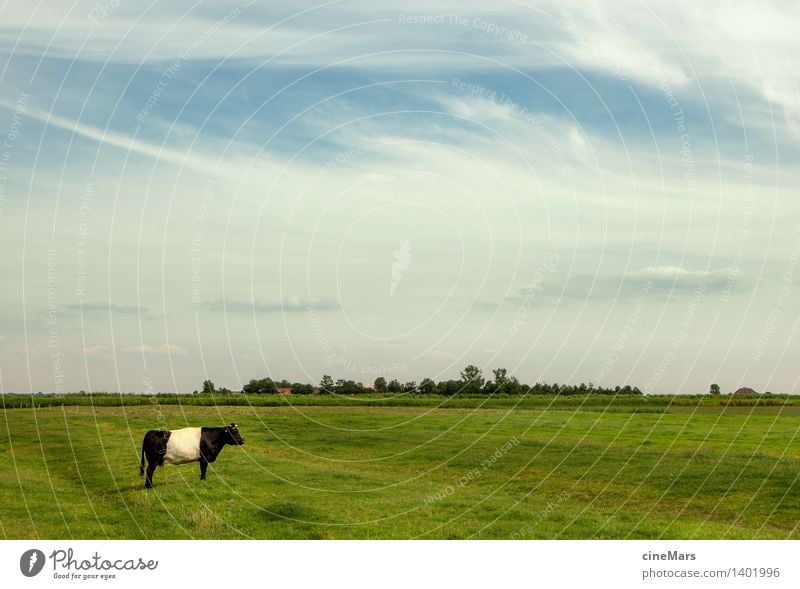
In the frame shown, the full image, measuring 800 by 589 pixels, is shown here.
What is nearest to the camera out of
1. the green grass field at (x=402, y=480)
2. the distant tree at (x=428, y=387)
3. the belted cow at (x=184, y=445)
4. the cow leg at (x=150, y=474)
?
the green grass field at (x=402, y=480)

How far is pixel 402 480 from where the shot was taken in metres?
35.5

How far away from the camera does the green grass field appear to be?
25.9 m

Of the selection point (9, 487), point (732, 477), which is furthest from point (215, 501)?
point (732, 477)

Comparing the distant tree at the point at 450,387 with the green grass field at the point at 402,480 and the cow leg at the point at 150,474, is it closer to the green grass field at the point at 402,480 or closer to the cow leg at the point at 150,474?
the green grass field at the point at 402,480

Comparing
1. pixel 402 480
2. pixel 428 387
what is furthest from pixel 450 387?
pixel 402 480

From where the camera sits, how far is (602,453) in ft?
139

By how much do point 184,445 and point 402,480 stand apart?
36.7 feet

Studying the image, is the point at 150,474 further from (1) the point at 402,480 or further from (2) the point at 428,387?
(2) the point at 428,387

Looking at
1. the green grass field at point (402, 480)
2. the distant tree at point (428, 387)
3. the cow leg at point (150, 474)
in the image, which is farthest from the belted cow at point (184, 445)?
the distant tree at point (428, 387)

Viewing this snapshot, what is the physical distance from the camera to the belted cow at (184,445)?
27.1 metres

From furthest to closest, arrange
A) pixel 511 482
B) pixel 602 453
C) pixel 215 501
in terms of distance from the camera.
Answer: pixel 602 453
pixel 511 482
pixel 215 501

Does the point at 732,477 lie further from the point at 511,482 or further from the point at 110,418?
the point at 110,418

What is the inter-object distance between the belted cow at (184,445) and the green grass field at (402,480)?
2.71ft
